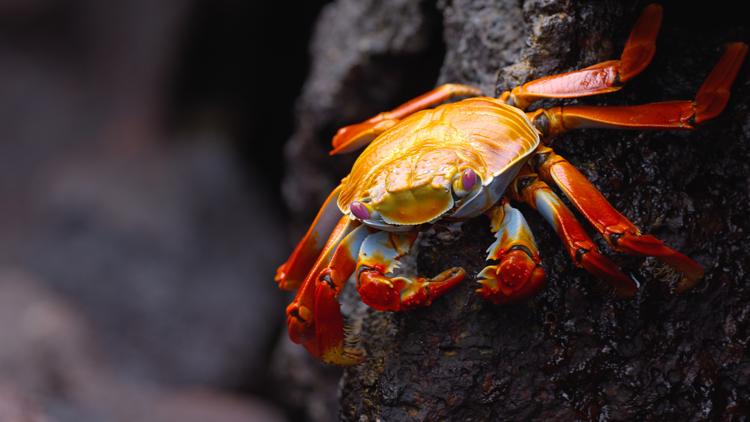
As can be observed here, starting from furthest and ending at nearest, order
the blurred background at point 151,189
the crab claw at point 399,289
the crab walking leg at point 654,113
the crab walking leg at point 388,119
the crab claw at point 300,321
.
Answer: the blurred background at point 151,189, the crab walking leg at point 388,119, the crab claw at point 300,321, the crab walking leg at point 654,113, the crab claw at point 399,289

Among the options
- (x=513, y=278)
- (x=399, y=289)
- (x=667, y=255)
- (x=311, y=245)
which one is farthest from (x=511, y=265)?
(x=311, y=245)

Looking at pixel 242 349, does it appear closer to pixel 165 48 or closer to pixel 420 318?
pixel 165 48

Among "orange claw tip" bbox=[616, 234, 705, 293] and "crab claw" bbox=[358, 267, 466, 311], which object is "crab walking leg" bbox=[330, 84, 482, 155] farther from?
"orange claw tip" bbox=[616, 234, 705, 293]

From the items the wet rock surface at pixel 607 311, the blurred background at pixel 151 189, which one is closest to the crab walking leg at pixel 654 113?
the wet rock surface at pixel 607 311

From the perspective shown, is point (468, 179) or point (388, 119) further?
point (388, 119)

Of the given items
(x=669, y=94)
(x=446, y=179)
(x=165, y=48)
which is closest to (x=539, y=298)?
(x=446, y=179)

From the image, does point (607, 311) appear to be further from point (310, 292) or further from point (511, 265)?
point (310, 292)

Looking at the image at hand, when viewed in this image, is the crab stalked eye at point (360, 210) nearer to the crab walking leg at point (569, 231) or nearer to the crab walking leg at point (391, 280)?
the crab walking leg at point (391, 280)
